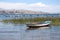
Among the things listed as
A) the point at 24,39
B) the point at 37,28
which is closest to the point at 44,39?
the point at 24,39

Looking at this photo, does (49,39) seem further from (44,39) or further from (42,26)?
(42,26)

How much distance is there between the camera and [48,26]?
47.9ft

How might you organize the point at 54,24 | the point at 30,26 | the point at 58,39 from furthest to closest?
the point at 54,24 → the point at 30,26 → the point at 58,39

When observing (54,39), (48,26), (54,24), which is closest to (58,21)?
(54,24)

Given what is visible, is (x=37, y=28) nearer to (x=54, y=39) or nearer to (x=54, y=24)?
(x=54, y=24)

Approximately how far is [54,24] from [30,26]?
2.96m

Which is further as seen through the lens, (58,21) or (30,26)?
(58,21)

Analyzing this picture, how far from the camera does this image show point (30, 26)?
13906mm

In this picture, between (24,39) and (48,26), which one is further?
(48,26)

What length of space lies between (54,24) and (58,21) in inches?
41.0

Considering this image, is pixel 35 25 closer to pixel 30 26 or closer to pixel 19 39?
pixel 30 26

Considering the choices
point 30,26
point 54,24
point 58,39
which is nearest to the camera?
point 58,39

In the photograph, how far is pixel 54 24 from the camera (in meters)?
16.1

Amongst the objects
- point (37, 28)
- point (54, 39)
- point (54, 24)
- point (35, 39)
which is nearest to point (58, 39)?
point (54, 39)
